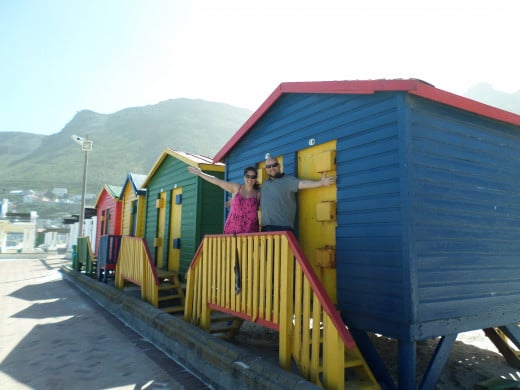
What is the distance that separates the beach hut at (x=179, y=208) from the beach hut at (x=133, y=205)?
0.88m

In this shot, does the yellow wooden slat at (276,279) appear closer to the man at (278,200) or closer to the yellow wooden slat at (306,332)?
the yellow wooden slat at (306,332)

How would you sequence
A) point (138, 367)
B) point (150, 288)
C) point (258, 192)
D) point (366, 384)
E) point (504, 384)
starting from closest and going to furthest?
point (366, 384)
point (504, 384)
point (138, 367)
point (258, 192)
point (150, 288)

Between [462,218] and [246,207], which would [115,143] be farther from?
[462,218]

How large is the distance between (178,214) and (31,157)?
16250cm

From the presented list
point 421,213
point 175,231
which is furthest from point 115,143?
point 421,213

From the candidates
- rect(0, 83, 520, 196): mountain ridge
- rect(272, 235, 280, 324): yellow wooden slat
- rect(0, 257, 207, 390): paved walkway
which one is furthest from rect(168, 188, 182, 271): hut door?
rect(0, 83, 520, 196): mountain ridge

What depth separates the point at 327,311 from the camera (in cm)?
324

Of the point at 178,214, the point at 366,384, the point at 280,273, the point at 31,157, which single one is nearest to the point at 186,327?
the point at 280,273

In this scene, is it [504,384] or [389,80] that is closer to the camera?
[389,80]

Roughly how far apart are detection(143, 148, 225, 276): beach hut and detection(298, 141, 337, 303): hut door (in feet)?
14.9

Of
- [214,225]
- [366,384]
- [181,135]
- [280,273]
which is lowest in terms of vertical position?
[366,384]

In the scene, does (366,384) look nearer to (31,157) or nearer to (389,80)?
(389,80)

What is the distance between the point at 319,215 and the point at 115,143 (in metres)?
146

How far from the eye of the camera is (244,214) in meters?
5.22
